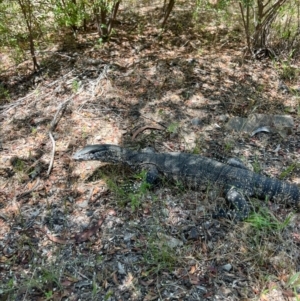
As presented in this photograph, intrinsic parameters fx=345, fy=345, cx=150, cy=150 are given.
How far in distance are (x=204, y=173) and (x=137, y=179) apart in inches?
30.9

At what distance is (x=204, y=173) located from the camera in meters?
3.83

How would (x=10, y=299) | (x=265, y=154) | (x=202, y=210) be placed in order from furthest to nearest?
(x=265, y=154) < (x=202, y=210) < (x=10, y=299)

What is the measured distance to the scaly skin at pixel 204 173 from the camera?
3.55 metres

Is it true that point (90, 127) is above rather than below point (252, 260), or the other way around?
above

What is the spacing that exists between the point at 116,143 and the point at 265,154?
6.28 ft

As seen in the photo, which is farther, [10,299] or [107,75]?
[107,75]

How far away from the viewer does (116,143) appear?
15.0 ft

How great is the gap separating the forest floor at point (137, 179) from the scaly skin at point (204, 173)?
4.6 inches

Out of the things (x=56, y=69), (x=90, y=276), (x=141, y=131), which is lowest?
(x=90, y=276)

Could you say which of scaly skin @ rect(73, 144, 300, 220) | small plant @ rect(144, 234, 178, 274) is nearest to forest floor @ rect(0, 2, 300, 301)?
small plant @ rect(144, 234, 178, 274)

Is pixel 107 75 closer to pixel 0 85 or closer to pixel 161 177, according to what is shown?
pixel 0 85

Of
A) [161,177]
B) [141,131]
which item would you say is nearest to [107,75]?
[141,131]

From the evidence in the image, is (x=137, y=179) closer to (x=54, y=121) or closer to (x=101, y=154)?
(x=101, y=154)

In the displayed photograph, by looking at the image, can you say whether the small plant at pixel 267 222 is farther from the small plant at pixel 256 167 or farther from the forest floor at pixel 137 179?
the small plant at pixel 256 167
